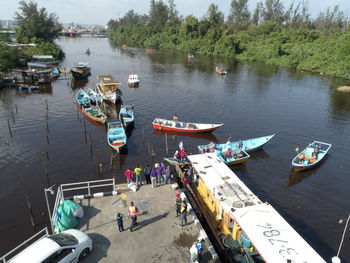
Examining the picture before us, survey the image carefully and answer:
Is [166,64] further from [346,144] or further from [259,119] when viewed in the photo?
[346,144]

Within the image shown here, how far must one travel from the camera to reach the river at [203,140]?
22797 mm

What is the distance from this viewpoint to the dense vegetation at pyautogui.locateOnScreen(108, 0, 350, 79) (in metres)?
92.6

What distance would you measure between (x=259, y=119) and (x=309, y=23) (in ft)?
534

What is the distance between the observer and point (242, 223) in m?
14.9

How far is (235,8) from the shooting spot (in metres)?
199

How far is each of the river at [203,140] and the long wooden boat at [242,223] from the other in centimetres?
735

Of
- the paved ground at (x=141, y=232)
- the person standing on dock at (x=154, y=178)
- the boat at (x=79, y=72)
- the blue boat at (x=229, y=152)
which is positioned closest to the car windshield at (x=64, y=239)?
the paved ground at (x=141, y=232)

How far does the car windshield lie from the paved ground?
1.39 metres

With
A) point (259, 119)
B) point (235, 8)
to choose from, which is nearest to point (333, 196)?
point (259, 119)

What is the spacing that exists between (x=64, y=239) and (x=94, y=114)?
101 ft

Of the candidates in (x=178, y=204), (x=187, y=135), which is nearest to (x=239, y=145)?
(x=187, y=135)

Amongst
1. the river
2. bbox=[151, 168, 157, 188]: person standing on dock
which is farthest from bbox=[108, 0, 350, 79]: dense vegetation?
bbox=[151, 168, 157, 188]: person standing on dock

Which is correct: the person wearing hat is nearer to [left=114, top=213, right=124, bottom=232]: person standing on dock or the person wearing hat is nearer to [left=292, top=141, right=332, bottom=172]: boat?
[left=114, top=213, right=124, bottom=232]: person standing on dock

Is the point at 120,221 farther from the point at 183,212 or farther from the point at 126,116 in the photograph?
the point at 126,116
